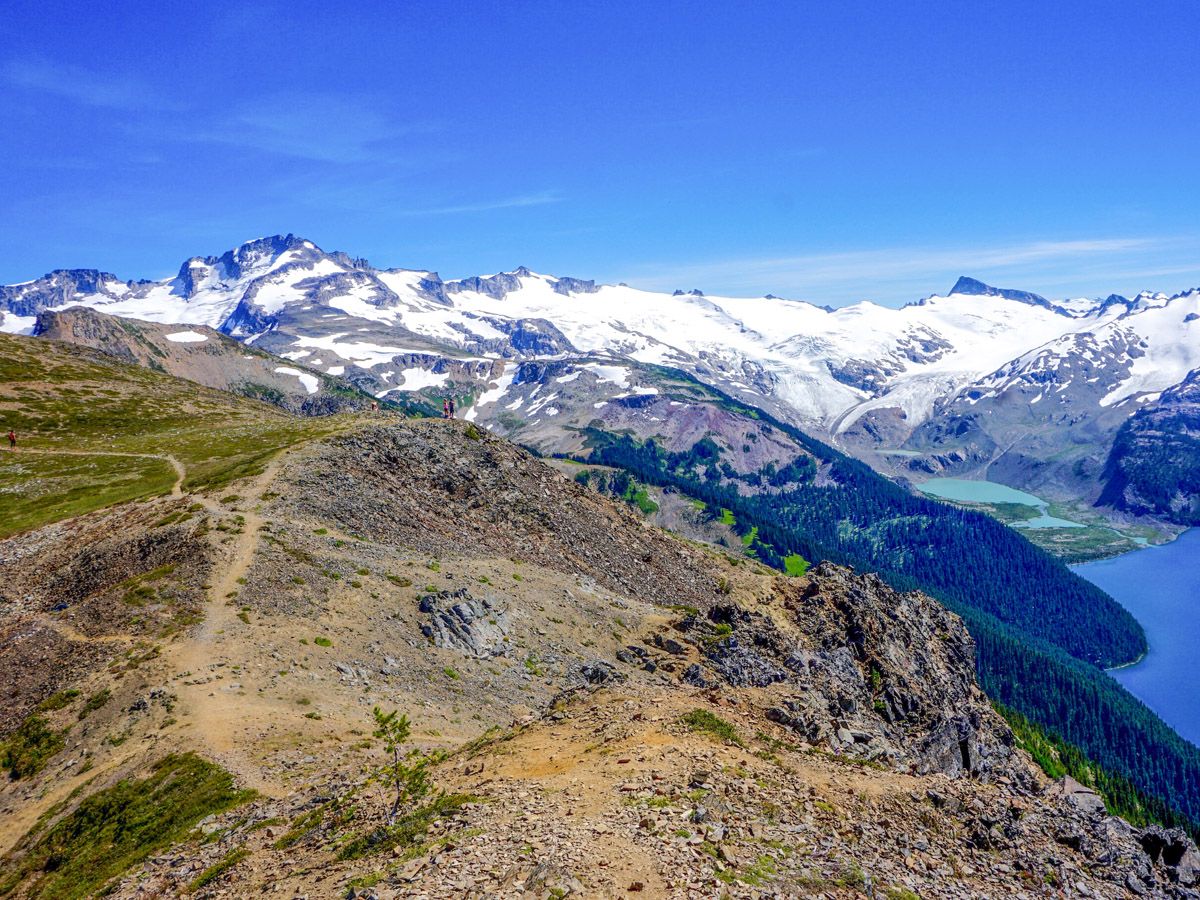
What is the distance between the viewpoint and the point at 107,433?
132m

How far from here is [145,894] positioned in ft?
92.8

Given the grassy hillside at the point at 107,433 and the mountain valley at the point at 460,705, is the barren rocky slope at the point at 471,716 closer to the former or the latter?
the mountain valley at the point at 460,705

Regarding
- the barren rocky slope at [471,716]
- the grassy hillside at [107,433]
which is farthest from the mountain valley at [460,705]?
the grassy hillside at [107,433]

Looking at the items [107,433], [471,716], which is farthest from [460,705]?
[107,433]

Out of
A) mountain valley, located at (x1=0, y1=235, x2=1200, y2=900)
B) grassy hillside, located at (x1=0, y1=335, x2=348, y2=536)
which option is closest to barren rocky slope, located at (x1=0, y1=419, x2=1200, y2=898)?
mountain valley, located at (x1=0, y1=235, x2=1200, y2=900)

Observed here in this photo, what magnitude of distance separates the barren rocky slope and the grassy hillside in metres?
13.6

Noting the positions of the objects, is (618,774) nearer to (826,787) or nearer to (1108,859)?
(826,787)

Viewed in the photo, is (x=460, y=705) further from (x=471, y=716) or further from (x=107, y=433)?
(x=107, y=433)

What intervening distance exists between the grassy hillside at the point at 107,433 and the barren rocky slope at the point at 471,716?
536 inches

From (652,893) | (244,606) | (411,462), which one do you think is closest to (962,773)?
(652,893)

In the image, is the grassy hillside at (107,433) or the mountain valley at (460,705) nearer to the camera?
the mountain valley at (460,705)

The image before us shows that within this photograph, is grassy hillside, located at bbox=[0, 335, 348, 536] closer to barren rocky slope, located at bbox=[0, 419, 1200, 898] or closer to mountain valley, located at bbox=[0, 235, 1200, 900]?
mountain valley, located at bbox=[0, 235, 1200, 900]

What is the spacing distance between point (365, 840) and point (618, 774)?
9.77 m

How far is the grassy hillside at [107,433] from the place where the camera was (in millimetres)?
89200
